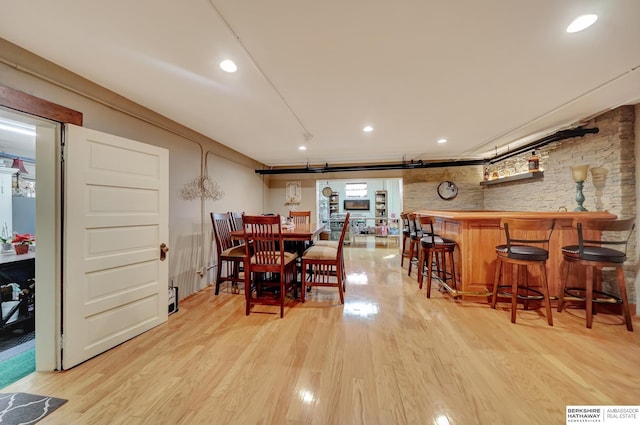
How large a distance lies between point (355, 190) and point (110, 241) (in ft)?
30.6

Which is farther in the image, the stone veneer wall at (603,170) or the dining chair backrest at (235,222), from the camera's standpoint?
the dining chair backrest at (235,222)

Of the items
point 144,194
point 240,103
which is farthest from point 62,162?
point 240,103

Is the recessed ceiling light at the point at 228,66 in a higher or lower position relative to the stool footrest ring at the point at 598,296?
higher

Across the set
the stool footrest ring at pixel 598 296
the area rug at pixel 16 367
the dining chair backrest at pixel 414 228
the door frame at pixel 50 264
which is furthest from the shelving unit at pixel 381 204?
the area rug at pixel 16 367

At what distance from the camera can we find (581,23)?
141 centimetres

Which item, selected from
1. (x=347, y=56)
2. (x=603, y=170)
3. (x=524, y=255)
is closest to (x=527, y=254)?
(x=524, y=255)

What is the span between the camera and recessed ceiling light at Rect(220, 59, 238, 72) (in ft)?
5.75

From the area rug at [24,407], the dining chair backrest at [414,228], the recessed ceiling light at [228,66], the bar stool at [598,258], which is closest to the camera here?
the area rug at [24,407]

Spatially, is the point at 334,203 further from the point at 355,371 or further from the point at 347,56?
the point at 355,371

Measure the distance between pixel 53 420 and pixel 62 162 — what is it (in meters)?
1.68

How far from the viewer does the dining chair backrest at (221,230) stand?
3209 mm

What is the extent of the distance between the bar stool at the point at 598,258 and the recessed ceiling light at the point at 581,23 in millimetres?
1722

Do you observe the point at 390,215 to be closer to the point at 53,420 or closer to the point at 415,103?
the point at 415,103

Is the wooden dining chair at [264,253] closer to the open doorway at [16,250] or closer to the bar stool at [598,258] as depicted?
the open doorway at [16,250]
